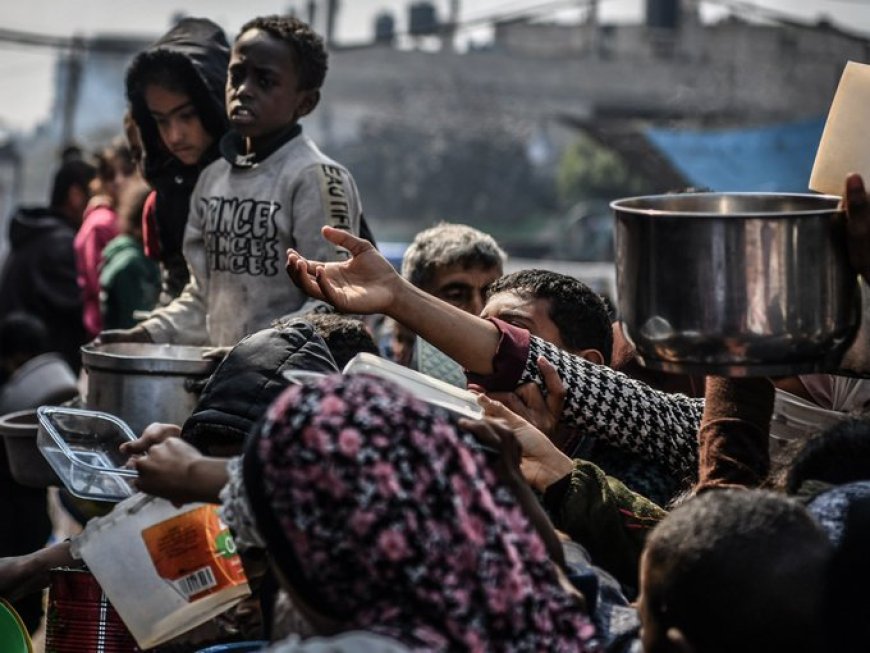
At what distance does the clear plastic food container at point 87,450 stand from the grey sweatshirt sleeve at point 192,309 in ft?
2.97

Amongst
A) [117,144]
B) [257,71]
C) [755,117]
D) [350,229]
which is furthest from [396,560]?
[755,117]

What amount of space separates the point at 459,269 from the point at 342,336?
4.08ft

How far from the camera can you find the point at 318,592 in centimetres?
213

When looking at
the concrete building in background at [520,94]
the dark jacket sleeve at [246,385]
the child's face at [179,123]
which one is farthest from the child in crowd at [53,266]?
the concrete building in background at [520,94]

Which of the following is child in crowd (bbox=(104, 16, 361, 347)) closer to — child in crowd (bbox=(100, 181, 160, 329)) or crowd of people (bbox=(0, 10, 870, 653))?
crowd of people (bbox=(0, 10, 870, 653))

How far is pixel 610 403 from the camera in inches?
135

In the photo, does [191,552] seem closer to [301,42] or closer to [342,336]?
[342,336]

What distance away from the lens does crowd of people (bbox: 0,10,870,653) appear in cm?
208

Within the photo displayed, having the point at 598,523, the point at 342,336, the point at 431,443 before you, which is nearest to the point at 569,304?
the point at 342,336

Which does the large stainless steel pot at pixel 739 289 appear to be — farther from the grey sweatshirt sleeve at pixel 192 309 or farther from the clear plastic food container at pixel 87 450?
the grey sweatshirt sleeve at pixel 192 309

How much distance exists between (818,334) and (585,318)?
50.7 inches

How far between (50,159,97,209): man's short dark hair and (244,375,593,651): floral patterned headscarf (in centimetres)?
712

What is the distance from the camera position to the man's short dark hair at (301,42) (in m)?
4.61

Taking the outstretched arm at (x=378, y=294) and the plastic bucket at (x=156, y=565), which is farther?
the outstretched arm at (x=378, y=294)
